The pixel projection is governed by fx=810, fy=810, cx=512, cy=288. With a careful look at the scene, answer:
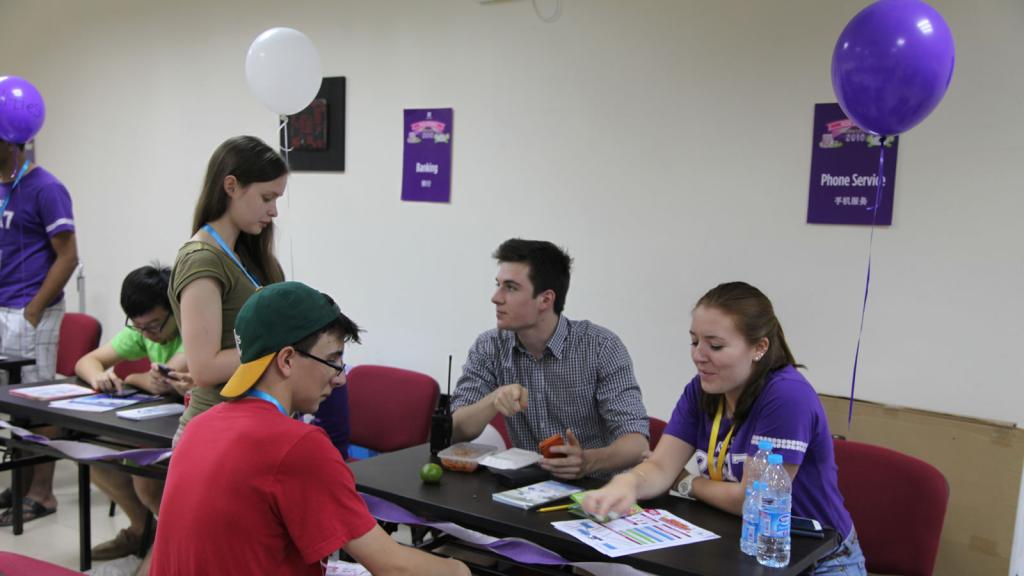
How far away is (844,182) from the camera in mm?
3002

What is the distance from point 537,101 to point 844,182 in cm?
139

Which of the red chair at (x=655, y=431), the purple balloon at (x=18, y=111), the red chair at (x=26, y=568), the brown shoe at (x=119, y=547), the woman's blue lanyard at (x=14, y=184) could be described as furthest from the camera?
the woman's blue lanyard at (x=14, y=184)

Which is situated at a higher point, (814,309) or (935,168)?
(935,168)

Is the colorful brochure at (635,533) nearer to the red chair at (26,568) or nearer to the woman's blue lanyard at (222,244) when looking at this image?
the red chair at (26,568)

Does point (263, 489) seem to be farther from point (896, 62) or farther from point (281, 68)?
point (281, 68)

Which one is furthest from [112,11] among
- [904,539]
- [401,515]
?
[904,539]

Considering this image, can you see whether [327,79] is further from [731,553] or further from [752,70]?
[731,553]

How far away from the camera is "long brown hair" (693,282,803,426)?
197 cm

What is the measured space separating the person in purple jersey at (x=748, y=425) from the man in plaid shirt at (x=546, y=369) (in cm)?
45

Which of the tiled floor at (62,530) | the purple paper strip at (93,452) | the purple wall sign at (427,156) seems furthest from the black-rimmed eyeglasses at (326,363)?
the purple wall sign at (427,156)

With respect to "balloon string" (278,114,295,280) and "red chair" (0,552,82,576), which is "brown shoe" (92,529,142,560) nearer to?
"balloon string" (278,114,295,280)

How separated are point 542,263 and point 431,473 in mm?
871

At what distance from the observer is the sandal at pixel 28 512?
355 cm

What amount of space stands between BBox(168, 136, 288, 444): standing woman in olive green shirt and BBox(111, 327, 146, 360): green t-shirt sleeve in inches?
43.6
